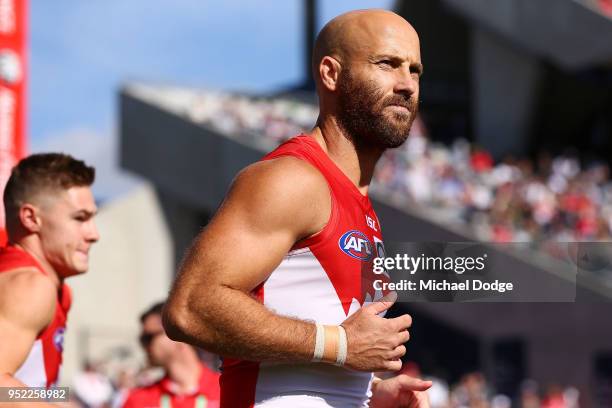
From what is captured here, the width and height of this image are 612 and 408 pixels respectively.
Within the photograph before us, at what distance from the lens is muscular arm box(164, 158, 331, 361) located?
3.32 meters

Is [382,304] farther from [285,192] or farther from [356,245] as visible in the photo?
[285,192]

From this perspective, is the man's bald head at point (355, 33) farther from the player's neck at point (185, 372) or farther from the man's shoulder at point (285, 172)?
the player's neck at point (185, 372)

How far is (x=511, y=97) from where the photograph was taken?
3438 centimetres

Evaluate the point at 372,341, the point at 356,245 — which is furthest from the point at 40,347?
the point at 372,341

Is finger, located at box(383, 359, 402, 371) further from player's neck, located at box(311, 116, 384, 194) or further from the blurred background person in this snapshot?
the blurred background person

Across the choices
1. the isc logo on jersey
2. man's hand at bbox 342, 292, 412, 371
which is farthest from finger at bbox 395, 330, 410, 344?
the isc logo on jersey

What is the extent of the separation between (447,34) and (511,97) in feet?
17.1

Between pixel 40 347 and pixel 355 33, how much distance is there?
1.90 m

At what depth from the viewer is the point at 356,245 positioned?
3.60m

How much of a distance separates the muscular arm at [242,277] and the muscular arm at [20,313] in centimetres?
114

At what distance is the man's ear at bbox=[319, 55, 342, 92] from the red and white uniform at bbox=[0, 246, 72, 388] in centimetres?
159

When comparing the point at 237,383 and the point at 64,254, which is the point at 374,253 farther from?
the point at 64,254

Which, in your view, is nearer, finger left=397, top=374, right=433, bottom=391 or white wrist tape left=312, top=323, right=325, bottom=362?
white wrist tape left=312, top=323, right=325, bottom=362

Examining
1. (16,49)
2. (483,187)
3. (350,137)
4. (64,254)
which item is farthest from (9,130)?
(483,187)
